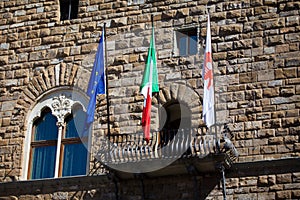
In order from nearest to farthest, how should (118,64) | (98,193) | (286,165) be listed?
(286,165)
(98,193)
(118,64)

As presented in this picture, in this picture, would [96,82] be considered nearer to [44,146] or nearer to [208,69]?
[44,146]

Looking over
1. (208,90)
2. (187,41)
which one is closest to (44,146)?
(187,41)

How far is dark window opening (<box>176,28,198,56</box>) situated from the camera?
12.9 metres

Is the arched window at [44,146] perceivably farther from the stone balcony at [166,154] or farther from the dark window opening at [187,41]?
the dark window opening at [187,41]

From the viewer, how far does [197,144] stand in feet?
38.5

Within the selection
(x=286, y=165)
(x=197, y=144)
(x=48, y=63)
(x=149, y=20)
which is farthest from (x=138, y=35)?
(x=286, y=165)

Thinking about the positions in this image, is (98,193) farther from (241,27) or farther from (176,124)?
(241,27)

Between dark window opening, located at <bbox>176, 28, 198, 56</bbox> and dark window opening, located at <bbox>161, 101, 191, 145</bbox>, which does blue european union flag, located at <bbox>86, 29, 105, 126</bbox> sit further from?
dark window opening, located at <bbox>176, 28, 198, 56</bbox>

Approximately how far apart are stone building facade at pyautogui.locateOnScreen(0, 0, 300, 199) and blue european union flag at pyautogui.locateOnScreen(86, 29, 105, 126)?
0.44 meters

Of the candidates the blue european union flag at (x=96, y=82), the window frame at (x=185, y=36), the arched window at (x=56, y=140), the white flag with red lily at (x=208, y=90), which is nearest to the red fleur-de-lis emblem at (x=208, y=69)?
the white flag with red lily at (x=208, y=90)

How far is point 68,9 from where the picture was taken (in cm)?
1426

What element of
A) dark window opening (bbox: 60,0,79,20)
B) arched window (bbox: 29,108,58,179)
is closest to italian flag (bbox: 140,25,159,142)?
arched window (bbox: 29,108,58,179)

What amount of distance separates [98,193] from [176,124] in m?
1.65

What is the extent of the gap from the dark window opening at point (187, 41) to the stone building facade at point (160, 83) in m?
0.02
